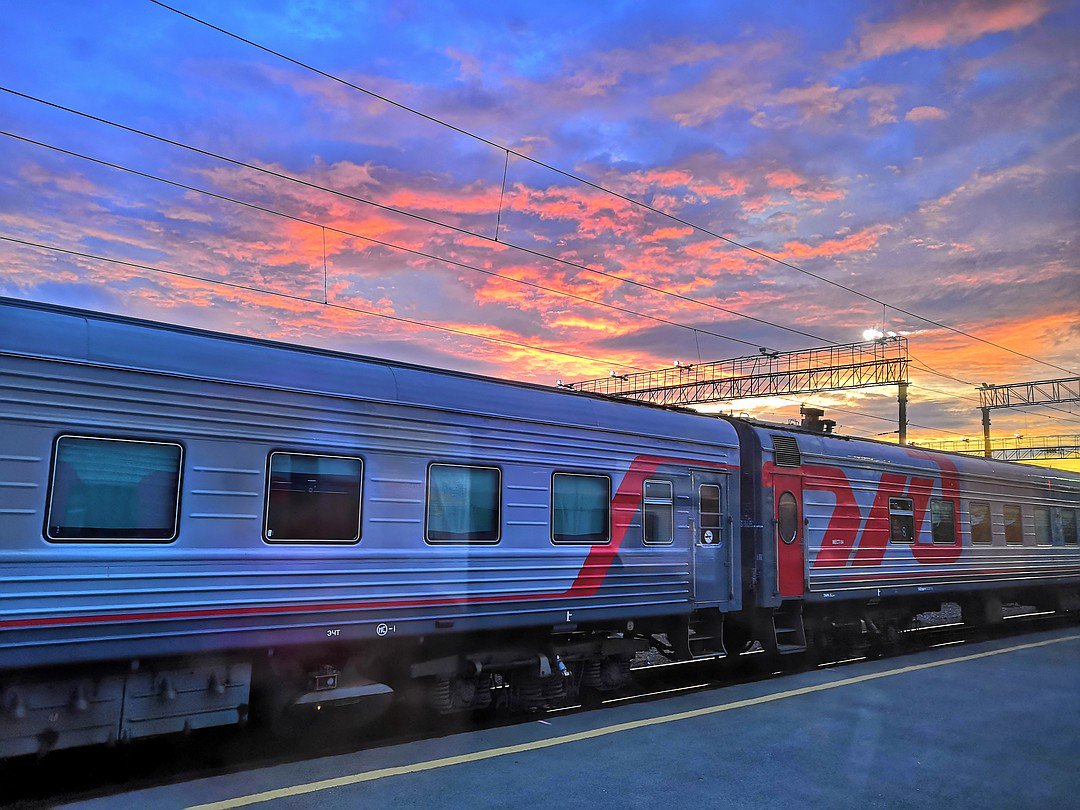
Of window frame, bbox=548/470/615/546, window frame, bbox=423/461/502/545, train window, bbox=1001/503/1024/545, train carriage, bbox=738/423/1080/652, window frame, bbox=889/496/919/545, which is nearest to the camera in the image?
window frame, bbox=423/461/502/545

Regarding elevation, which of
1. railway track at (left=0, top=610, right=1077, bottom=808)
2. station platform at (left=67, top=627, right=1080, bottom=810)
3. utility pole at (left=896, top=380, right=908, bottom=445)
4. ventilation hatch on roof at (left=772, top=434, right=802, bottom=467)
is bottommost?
railway track at (left=0, top=610, right=1077, bottom=808)

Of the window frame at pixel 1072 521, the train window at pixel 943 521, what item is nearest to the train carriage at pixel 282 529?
the train window at pixel 943 521

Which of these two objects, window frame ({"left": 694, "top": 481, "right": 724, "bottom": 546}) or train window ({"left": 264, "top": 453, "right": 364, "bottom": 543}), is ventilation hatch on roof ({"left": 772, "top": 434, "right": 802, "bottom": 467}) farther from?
train window ({"left": 264, "top": 453, "right": 364, "bottom": 543})

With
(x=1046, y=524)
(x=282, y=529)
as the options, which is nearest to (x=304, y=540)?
(x=282, y=529)

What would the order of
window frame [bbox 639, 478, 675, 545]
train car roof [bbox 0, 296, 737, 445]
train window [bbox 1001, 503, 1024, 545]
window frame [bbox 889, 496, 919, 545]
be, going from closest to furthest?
train car roof [bbox 0, 296, 737, 445], window frame [bbox 639, 478, 675, 545], window frame [bbox 889, 496, 919, 545], train window [bbox 1001, 503, 1024, 545]

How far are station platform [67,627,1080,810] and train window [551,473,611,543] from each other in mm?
1927

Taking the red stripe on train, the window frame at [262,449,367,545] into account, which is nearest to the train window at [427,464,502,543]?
the red stripe on train

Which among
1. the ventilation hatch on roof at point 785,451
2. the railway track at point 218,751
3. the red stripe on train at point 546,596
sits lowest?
the railway track at point 218,751

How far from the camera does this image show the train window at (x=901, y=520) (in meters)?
14.4

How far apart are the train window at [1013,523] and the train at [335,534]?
7.53 metres

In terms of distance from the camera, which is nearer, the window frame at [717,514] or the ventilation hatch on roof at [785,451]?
the window frame at [717,514]

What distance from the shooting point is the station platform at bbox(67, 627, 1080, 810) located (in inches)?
235

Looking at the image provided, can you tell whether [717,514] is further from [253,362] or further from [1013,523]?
[1013,523]

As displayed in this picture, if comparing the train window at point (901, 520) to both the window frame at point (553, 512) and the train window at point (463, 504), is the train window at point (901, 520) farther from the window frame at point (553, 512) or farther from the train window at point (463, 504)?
the train window at point (463, 504)
